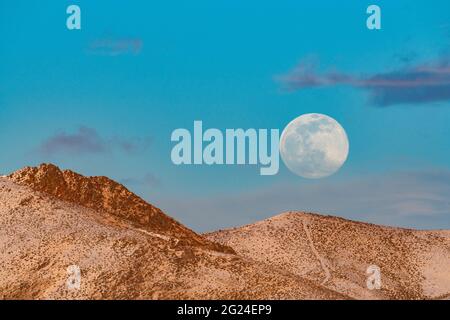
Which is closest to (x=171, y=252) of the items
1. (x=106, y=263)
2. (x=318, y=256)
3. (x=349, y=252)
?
(x=106, y=263)

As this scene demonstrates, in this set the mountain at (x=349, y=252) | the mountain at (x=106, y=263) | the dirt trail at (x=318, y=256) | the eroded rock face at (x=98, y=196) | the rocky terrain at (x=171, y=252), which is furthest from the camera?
the mountain at (x=349, y=252)

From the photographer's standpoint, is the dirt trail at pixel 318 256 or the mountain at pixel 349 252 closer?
the dirt trail at pixel 318 256

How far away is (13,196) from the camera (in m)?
54.4

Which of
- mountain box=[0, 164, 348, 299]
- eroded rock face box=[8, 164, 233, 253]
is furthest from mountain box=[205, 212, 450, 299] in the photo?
mountain box=[0, 164, 348, 299]

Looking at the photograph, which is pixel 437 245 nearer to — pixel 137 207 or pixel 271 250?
pixel 271 250

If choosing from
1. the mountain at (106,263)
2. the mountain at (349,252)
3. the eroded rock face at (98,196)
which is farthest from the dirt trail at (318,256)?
the mountain at (106,263)

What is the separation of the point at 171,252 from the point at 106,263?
375 centimetres

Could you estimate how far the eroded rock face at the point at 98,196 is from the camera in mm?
Answer: 60469

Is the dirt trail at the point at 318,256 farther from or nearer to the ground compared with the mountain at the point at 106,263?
nearer to the ground

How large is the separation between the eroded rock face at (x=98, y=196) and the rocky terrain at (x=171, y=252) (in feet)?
0.32

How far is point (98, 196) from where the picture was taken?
62969 mm

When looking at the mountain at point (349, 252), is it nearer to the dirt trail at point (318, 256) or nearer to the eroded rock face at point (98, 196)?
the dirt trail at point (318, 256)

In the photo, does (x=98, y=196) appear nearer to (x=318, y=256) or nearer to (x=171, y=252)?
(x=318, y=256)
